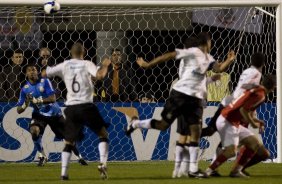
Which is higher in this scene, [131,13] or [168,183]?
[131,13]

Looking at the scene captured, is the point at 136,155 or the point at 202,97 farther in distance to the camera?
the point at 136,155

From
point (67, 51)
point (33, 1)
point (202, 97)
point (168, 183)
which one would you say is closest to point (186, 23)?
point (67, 51)

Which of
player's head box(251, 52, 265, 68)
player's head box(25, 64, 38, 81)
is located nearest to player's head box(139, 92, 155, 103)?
player's head box(25, 64, 38, 81)

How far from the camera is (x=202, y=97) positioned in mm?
12562

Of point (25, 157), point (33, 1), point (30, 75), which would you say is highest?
point (33, 1)

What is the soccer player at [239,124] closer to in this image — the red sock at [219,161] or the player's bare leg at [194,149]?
the red sock at [219,161]

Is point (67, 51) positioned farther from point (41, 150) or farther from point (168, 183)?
point (168, 183)

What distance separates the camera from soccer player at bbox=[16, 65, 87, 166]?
54.4 feet

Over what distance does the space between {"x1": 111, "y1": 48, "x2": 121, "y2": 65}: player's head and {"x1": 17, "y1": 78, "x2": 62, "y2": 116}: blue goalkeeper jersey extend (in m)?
1.15

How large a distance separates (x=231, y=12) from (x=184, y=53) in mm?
5993

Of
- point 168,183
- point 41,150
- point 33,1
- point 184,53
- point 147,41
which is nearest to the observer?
point 168,183

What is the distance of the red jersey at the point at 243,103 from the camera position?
12383 mm

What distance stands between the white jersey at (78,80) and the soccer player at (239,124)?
5.55ft

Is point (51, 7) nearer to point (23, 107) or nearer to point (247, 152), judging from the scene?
point (23, 107)
